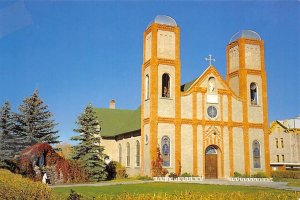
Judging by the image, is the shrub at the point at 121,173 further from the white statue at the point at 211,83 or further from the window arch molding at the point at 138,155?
the white statue at the point at 211,83

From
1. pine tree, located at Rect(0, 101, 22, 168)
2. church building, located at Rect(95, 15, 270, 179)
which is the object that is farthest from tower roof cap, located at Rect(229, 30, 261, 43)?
pine tree, located at Rect(0, 101, 22, 168)

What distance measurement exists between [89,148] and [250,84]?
58.1ft

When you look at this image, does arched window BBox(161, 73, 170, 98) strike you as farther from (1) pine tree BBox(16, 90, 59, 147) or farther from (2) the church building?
(1) pine tree BBox(16, 90, 59, 147)

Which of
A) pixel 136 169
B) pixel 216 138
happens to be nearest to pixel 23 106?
pixel 136 169

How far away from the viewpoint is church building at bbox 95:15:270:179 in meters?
34.2

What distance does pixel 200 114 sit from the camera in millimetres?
35875

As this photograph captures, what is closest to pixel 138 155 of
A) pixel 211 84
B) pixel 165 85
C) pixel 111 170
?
pixel 111 170

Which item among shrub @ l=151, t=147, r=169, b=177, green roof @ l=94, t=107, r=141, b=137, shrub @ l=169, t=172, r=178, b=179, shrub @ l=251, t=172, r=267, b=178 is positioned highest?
green roof @ l=94, t=107, r=141, b=137

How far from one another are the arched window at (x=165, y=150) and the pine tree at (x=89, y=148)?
5.30 metres

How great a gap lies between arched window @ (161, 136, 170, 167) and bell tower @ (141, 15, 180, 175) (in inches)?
15.3

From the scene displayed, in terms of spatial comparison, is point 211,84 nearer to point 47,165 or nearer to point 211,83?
point 211,83

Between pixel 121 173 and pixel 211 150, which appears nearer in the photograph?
pixel 211 150

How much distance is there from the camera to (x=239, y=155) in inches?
1444

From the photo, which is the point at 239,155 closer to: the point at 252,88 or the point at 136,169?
the point at 252,88
